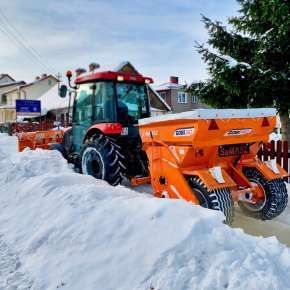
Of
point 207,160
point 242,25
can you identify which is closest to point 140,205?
point 207,160

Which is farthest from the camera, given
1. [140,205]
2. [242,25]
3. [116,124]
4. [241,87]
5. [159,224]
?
[242,25]

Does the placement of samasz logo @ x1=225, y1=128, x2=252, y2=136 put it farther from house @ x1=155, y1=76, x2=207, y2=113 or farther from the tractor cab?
house @ x1=155, y1=76, x2=207, y2=113

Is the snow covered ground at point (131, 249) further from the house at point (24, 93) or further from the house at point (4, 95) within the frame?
the house at point (4, 95)

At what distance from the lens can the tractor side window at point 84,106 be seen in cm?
773

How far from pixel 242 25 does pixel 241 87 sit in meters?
2.28

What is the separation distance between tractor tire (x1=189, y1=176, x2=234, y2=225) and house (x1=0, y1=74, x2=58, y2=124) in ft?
172

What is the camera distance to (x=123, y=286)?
9.47 feet

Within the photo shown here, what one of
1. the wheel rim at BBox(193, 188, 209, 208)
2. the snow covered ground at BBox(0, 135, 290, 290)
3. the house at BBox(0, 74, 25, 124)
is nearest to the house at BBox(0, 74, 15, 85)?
the house at BBox(0, 74, 25, 124)

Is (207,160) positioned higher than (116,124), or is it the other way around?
(116,124)

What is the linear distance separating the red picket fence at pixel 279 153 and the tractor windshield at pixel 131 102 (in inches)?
109

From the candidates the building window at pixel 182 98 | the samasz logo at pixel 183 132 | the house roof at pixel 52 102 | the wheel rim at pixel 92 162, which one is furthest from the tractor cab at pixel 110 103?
the building window at pixel 182 98

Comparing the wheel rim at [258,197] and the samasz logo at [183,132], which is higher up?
the samasz logo at [183,132]

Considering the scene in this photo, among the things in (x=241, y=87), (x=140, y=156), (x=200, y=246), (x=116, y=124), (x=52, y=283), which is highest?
(x=241, y=87)

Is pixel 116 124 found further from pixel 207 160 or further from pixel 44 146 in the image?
pixel 44 146
